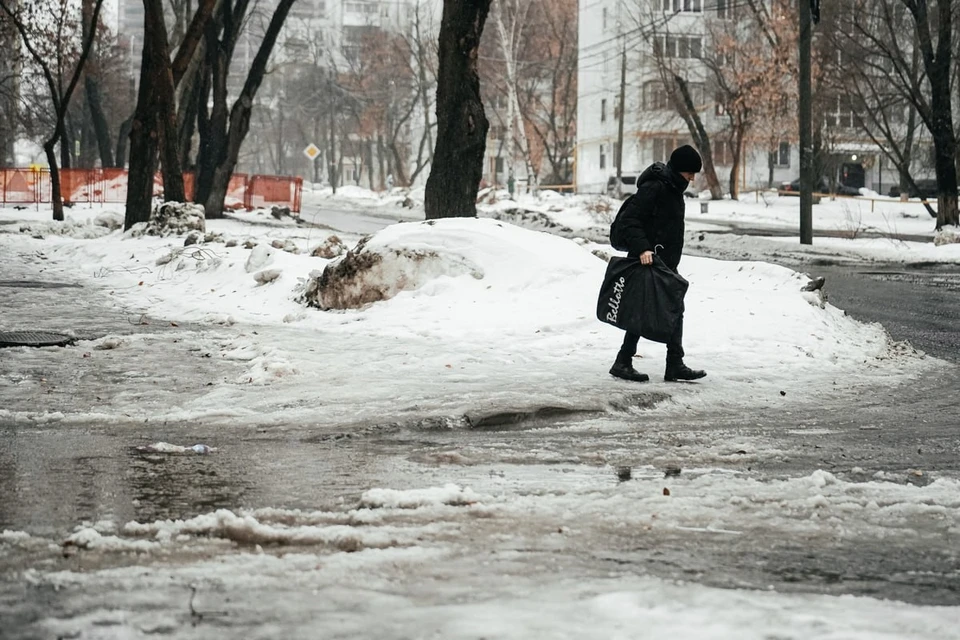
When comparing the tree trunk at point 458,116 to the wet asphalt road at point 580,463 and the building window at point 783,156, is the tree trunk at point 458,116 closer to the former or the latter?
the wet asphalt road at point 580,463

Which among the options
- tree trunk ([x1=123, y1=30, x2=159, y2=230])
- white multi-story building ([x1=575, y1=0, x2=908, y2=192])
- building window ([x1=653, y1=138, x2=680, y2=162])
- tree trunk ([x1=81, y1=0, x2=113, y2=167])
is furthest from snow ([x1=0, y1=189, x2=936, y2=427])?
building window ([x1=653, y1=138, x2=680, y2=162])

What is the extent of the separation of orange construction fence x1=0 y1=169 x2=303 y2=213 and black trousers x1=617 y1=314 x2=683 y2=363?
109 ft

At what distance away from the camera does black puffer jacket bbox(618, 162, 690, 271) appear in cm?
916

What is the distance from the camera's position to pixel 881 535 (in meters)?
4.91

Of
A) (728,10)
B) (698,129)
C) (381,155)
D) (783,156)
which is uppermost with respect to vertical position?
(728,10)

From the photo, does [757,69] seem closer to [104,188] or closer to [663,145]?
[663,145]

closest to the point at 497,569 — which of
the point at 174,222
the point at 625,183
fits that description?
the point at 174,222

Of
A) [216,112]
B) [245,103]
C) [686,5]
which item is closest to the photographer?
[245,103]

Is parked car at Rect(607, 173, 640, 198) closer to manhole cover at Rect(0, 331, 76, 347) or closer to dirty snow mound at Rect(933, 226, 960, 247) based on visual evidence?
dirty snow mound at Rect(933, 226, 960, 247)

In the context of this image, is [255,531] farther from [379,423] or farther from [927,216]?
[927,216]

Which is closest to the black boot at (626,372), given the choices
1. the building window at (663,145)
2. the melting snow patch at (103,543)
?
the melting snow patch at (103,543)

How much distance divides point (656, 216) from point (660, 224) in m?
0.07

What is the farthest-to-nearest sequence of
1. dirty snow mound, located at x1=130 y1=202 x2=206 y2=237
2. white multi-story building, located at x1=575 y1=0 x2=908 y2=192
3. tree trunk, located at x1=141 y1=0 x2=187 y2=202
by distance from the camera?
white multi-story building, located at x1=575 y1=0 x2=908 y2=192 < tree trunk, located at x1=141 y1=0 x2=187 y2=202 < dirty snow mound, located at x1=130 y1=202 x2=206 y2=237

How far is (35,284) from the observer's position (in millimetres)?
17125
